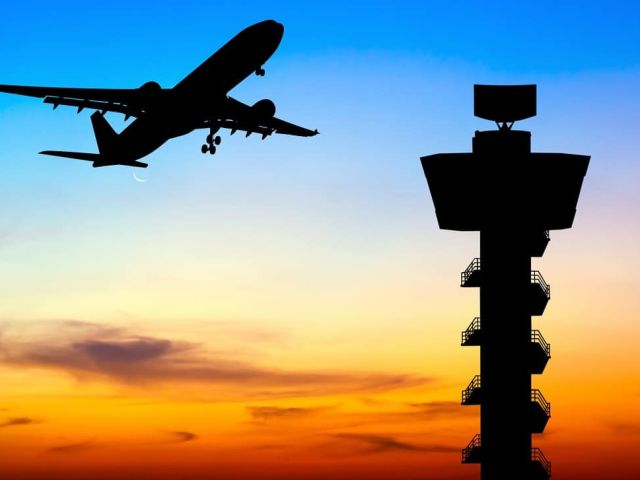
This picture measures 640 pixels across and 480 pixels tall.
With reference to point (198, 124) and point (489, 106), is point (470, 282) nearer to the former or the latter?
point (489, 106)

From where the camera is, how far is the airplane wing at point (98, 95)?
5832 inches

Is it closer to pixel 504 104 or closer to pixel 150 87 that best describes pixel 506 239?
pixel 504 104

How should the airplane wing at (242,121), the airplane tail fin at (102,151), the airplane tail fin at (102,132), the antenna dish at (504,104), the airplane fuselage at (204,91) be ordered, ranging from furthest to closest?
the antenna dish at (504,104)
the airplane tail fin at (102,132)
the airplane tail fin at (102,151)
the airplane wing at (242,121)
the airplane fuselage at (204,91)

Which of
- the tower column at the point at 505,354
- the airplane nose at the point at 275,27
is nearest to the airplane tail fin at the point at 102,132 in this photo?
the airplane nose at the point at 275,27

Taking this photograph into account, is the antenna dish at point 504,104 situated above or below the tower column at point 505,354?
above

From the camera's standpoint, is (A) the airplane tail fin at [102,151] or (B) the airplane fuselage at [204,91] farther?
(A) the airplane tail fin at [102,151]

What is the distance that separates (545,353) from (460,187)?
18.6 metres

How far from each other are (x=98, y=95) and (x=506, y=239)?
40526mm

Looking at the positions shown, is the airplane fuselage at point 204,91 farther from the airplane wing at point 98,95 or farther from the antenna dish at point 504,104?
the antenna dish at point 504,104

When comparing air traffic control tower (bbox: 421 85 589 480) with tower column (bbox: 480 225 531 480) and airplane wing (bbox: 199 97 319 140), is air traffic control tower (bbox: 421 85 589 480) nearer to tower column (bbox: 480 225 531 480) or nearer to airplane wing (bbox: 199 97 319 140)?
tower column (bbox: 480 225 531 480)

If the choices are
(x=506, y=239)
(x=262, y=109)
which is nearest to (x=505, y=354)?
(x=506, y=239)

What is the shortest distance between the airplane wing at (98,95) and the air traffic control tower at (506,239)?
103ft

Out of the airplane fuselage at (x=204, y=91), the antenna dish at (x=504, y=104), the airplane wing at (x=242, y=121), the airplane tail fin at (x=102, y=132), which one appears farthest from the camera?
the antenna dish at (x=504, y=104)

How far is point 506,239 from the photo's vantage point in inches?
6383
